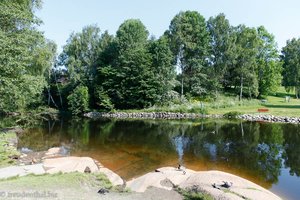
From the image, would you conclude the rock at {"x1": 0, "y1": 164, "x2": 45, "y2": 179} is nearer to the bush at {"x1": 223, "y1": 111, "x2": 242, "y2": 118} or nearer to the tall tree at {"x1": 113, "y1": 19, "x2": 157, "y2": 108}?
the bush at {"x1": 223, "y1": 111, "x2": 242, "y2": 118}

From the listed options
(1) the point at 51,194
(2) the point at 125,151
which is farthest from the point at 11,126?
(1) the point at 51,194

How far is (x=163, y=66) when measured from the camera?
49.9 m

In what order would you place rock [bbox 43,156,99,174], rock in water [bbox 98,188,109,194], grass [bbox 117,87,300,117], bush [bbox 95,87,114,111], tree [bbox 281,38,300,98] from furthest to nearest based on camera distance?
tree [bbox 281,38,300,98] → bush [bbox 95,87,114,111] → grass [bbox 117,87,300,117] → rock [bbox 43,156,99,174] → rock in water [bbox 98,188,109,194]

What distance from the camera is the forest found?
1971 inches

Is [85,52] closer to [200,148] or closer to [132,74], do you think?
[132,74]

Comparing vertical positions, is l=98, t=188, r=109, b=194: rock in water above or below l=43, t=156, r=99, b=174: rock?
above

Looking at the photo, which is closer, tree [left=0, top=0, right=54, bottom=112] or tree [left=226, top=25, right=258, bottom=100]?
tree [left=0, top=0, right=54, bottom=112]

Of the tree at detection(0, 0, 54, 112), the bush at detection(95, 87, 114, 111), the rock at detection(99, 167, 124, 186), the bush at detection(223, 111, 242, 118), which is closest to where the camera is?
the rock at detection(99, 167, 124, 186)

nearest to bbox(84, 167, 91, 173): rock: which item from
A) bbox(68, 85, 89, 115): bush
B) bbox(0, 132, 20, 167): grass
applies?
bbox(0, 132, 20, 167): grass

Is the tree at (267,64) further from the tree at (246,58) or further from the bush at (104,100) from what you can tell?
the bush at (104,100)

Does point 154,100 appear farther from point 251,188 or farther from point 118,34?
point 251,188

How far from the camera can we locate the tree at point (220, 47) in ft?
172

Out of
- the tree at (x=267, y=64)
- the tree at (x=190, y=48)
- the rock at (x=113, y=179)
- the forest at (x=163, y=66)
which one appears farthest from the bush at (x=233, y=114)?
the rock at (x=113, y=179)

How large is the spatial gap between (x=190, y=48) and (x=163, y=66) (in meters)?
7.44
